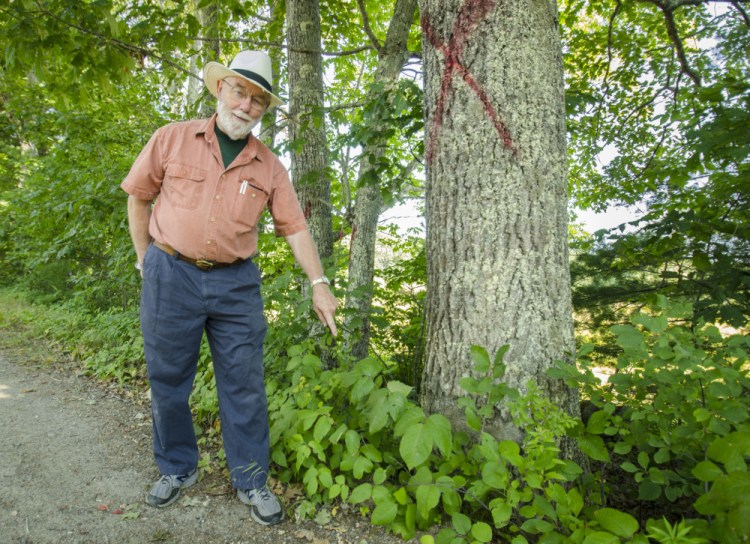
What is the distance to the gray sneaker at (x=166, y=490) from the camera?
8.29 feet

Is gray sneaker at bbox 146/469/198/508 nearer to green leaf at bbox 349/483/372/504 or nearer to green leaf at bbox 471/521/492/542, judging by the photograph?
green leaf at bbox 349/483/372/504

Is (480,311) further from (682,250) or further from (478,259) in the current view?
(682,250)

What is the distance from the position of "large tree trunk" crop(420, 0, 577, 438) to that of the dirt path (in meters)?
1.10

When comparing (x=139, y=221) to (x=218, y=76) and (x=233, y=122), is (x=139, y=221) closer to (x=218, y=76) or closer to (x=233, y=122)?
(x=233, y=122)

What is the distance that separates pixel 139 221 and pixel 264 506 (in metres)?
1.69

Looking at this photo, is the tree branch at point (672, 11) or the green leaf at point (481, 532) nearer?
the green leaf at point (481, 532)

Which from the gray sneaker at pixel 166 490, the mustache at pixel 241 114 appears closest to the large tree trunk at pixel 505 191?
the mustache at pixel 241 114

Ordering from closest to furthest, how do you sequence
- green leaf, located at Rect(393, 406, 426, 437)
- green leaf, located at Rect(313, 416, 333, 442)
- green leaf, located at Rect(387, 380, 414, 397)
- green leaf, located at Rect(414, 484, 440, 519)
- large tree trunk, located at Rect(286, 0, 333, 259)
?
green leaf, located at Rect(414, 484, 440, 519)
green leaf, located at Rect(393, 406, 426, 437)
green leaf, located at Rect(387, 380, 414, 397)
green leaf, located at Rect(313, 416, 333, 442)
large tree trunk, located at Rect(286, 0, 333, 259)

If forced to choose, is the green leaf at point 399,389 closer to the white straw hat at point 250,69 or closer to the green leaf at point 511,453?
the green leaf at point 511,453

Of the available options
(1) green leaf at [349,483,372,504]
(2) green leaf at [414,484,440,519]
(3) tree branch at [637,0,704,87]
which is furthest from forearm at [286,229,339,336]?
(3) tree branch at [637,0,704,87]

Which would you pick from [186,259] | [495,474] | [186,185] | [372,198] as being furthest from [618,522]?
[372,198]

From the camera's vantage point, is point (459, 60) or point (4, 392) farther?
point (4, 392)

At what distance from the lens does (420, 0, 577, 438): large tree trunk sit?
234 centimetres

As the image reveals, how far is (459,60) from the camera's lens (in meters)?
2.42
